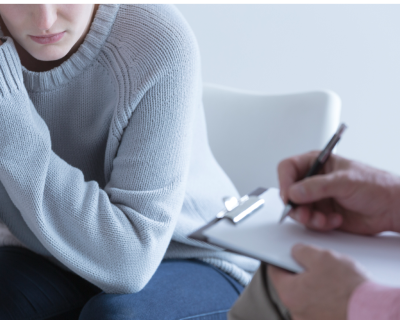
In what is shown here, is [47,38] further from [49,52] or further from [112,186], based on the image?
[112,186]

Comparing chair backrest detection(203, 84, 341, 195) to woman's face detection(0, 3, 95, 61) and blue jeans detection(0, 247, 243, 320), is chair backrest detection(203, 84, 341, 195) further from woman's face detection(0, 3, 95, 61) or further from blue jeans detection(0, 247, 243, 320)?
woman's face detection(0, 3, 95, 61)

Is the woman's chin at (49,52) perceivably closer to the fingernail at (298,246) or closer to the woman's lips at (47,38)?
the woman's lips at (47,38)

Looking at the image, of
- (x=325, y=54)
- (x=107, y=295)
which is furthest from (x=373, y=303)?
(x=325, y=54)

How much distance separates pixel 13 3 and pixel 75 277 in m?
0.52

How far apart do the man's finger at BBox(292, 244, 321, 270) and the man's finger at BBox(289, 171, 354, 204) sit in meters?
0.06

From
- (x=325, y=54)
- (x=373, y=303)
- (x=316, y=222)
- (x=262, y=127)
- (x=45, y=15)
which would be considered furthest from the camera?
(x=325, y=54)

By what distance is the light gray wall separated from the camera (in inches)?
62.1

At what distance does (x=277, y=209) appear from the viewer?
0.50 m

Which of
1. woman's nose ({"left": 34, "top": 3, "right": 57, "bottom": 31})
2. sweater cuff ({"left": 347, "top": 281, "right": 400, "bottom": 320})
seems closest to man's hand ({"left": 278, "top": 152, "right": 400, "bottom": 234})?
sweater cuff ({"left": 347, "top": 281, "right": 400, "bottom": 320})

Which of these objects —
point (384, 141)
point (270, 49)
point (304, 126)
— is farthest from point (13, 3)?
point (384, 141)

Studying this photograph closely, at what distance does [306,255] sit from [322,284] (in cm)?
3

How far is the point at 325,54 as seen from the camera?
162 cm

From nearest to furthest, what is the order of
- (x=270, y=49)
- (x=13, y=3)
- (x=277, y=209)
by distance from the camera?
1. (x=277, y=209)
2. (x=13, y=3)
3. (x=270, y=49)

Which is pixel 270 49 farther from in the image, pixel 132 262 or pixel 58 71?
pixel 132 262
